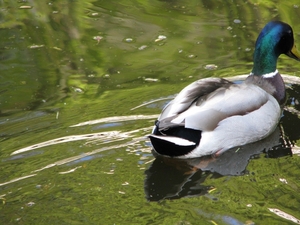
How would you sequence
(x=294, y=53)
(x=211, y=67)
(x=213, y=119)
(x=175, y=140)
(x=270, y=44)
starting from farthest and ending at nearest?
1. (x=211, y=67)
2. (x=294, y=53)
3. (x=270, y=44)
4. (x=213, y=119)
5. (x=175, y=140)

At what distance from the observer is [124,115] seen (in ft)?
20.4

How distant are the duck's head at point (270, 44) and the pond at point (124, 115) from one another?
1.54 ft

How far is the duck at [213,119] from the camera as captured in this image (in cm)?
543

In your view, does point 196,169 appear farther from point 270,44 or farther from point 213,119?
point 270,44

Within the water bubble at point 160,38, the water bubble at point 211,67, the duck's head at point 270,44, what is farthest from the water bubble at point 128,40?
the duck's head at point 270,44

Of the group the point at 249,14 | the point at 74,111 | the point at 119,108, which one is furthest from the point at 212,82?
the point at 249,14

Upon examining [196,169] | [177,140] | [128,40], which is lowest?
[128,40]

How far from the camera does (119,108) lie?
6418 millimetres

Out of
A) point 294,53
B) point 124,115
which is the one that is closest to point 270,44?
point 294,53

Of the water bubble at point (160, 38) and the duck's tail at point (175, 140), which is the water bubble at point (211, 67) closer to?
the water bubble at point (160, 38)

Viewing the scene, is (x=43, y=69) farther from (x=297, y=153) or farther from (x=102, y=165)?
(x=297, y=153)

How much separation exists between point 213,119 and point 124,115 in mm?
1054

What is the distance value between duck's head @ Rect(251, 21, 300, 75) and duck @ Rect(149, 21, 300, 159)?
1.46ft

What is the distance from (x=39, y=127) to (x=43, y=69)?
1.59 meters
